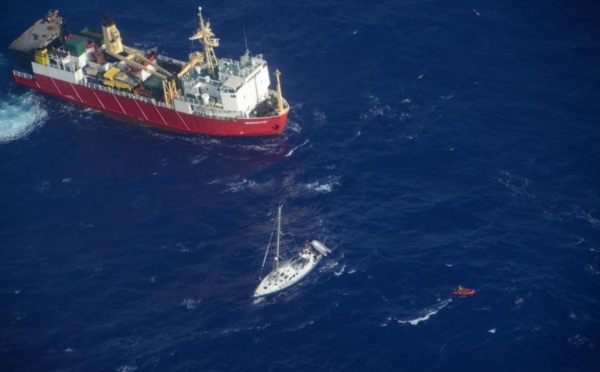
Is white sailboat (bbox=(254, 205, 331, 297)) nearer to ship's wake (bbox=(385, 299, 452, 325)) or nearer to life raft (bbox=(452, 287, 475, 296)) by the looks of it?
ship's wake (bbox=(385, 299, 452, 325))

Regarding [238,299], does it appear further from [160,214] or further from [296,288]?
[160,214]

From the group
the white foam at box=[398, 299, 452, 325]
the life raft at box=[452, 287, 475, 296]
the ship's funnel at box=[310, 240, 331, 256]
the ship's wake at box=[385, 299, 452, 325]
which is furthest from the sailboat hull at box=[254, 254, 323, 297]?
the life raft at box=[452, 287, 475, 296]

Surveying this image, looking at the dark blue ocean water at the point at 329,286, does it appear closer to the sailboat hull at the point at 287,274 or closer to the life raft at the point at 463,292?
Answer: the life raft at the point at 463,292

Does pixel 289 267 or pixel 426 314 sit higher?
pixel 289 267

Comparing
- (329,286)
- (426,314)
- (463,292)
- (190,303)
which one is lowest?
(426,314)

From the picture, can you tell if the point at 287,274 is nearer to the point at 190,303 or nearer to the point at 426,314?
the point at 190,303

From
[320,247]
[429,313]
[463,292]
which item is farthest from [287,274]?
[463,292]

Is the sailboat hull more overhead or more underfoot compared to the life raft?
more overhead

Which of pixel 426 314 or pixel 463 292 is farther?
pixel 463 292

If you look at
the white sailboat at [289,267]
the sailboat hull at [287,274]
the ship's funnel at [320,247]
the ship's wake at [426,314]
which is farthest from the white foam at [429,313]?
the white sailboat at [289,267]
